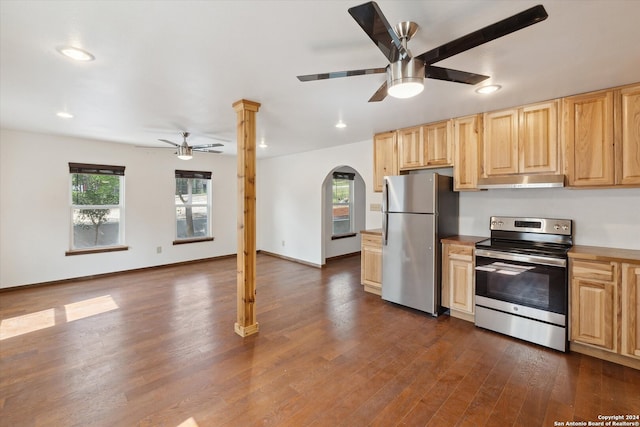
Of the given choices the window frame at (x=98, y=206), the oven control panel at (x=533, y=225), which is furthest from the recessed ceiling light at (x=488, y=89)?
the window frame at (x=98, y=206)

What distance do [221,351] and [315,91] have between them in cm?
263

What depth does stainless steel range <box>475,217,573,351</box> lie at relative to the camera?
2785 mm

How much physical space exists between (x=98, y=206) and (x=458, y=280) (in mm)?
6082

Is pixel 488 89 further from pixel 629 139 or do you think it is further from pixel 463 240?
pixel 463 240

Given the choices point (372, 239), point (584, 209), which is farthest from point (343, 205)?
point (584, 209)

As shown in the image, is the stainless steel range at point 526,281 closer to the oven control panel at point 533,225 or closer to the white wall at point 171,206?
A: the oven control panel at point 533,225

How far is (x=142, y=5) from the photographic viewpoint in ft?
5.17

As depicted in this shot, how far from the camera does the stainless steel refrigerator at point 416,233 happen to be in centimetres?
358

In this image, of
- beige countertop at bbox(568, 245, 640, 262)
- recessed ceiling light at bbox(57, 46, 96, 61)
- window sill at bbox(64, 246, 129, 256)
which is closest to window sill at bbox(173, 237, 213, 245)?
window sill at bbox(64, 246, 129, 256)

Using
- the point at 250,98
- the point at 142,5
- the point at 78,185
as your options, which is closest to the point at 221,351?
the point at 250,98

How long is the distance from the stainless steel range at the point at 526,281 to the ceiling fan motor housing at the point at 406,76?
224 cm

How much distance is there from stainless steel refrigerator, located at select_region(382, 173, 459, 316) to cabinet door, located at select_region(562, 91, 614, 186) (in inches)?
49.0

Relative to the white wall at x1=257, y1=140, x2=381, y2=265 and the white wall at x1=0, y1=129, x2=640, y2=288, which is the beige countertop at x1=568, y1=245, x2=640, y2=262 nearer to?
the white wall at x1=0, y1=129, x2=640, y2=288

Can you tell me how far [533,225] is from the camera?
11.0ft
